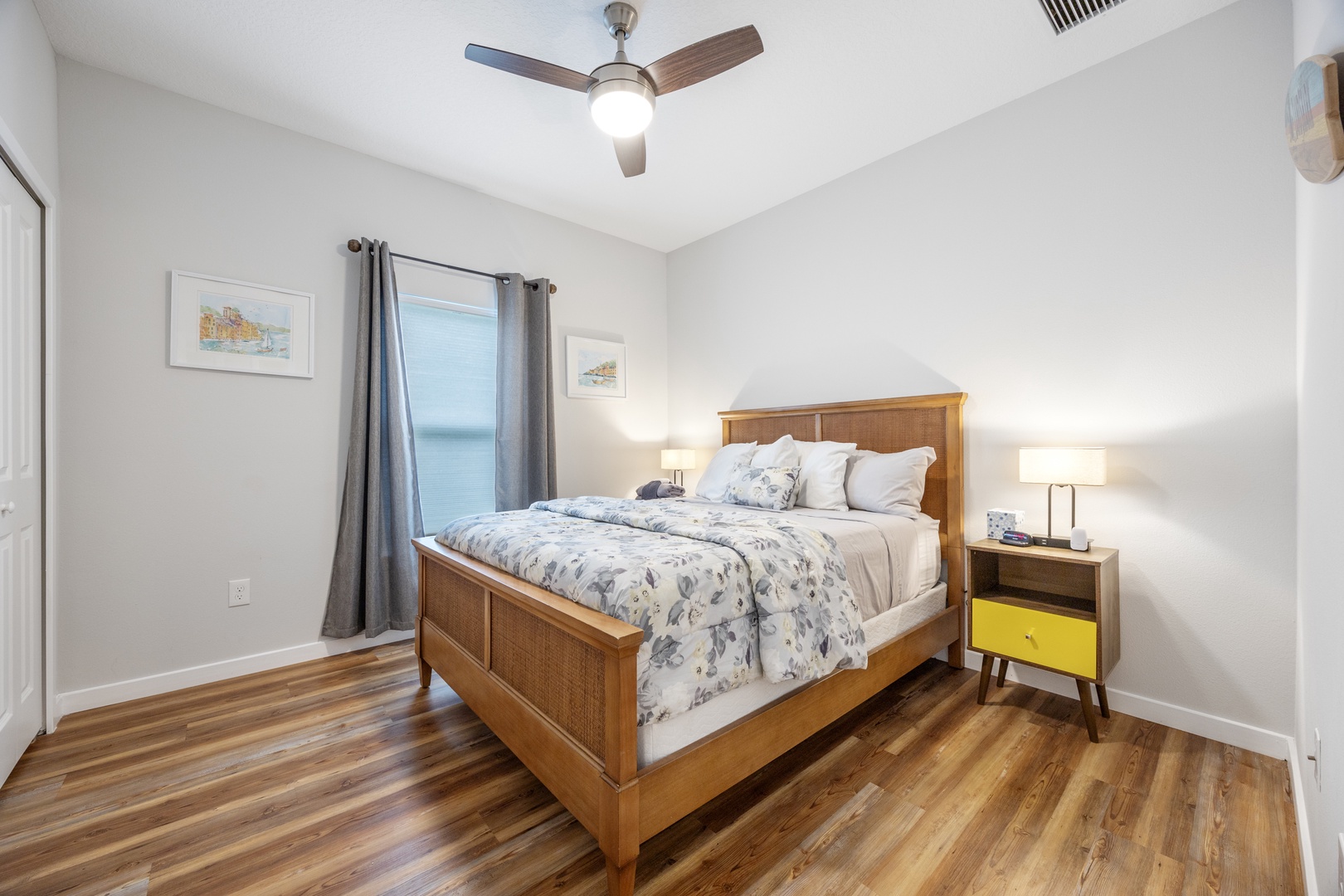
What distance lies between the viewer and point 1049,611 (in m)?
2.21

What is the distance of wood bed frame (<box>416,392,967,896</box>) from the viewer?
4.38ft

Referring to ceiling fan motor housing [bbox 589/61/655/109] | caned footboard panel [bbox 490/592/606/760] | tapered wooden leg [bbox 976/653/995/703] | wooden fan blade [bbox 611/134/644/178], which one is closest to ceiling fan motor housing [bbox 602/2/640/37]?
ceiling fan motor housing [bbox 589/61/655/109]

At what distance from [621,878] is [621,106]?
2408mm

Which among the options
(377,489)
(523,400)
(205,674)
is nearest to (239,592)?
(205,674)

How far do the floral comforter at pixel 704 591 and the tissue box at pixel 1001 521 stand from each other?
36.6 inches

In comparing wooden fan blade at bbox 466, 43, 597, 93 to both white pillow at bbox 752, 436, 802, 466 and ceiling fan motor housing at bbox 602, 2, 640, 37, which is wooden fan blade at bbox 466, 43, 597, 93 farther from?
white pillow at bbox 752, 436, 802, 466

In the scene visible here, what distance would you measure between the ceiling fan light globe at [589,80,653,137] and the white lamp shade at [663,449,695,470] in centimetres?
235

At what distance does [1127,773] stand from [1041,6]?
2.74 m

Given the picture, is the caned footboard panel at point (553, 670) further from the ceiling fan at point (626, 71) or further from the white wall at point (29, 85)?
the white wall at point (29, 85)

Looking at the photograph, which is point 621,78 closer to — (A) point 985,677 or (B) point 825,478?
(B) point 825,478

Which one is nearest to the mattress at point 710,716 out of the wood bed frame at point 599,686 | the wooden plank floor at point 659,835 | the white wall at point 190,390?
the wood bed frame at point 599,686

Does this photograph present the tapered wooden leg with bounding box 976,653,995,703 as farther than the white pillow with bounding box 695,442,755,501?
No

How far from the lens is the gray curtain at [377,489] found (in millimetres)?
2941

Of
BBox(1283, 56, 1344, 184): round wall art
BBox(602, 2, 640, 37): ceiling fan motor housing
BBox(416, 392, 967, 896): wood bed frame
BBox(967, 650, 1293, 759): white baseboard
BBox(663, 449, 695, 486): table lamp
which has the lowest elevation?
BBox(967, 650, 1293, 759): white baseboard
